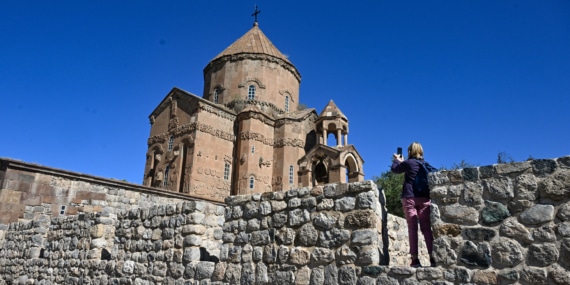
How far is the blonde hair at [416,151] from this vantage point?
4.35 meters

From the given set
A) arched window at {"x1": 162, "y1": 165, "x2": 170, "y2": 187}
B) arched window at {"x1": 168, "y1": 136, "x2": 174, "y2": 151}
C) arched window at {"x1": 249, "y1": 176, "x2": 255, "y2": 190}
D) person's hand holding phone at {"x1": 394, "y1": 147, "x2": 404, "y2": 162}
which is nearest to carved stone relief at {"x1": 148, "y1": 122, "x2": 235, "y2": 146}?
arched window at {"x1": 168, "y1": 136, "x2": 174, "y2": 151}

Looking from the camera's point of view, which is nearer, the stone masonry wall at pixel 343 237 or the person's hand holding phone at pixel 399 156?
the stone masonry wall at pixel 343 237

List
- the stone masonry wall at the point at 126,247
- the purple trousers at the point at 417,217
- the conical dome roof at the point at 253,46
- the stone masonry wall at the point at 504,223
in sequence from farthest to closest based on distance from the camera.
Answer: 1. the conical dome roof at the point at 253,46
2. the stone masonry wall at the point at 126,247
3. the purple trousers at the point at 417,217
4. the stone masonry wall at the point at 504,223

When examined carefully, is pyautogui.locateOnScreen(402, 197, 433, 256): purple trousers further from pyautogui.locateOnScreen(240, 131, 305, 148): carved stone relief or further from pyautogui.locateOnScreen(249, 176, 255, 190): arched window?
pyautogui.locateOnScreen(240, 131, 305, 148): carved stone relief

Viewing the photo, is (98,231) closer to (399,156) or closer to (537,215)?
(399,156)

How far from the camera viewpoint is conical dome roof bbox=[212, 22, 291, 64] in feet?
96.3

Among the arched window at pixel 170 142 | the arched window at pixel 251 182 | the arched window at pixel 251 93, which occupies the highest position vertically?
the arched window at pixel 251 93

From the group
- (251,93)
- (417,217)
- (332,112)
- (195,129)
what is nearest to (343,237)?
(417,217)

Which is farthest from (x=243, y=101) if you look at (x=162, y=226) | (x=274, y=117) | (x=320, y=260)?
(x=320, y=260)

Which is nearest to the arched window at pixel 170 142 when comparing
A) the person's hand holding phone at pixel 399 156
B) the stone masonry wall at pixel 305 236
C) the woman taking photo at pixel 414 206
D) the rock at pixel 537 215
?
the stone masonry wall at pixel 305 236

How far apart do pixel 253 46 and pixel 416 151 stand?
26795 mm

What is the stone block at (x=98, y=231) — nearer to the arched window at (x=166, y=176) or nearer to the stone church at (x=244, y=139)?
the stone church at (x=244, y=139)

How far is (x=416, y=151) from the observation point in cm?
438

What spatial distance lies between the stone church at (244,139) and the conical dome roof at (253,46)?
1.18 ft
